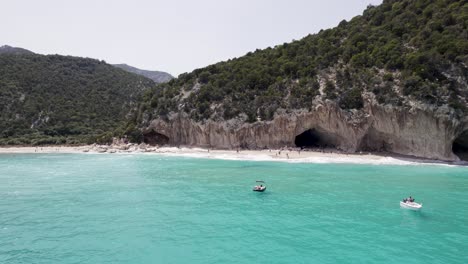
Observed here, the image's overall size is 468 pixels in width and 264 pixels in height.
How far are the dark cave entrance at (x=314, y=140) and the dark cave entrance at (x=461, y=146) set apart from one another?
17117mm

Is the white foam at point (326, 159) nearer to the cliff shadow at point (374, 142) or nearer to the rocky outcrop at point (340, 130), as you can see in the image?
the rocky outcrop at point (340, 130)

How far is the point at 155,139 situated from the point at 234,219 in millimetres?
53229

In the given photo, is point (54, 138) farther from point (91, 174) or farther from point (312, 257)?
point (312, 257)

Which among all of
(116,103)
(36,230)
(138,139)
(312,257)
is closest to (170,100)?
(138,139)

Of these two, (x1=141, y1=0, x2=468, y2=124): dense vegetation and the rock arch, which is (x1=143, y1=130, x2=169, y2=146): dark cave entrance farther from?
the rock arch

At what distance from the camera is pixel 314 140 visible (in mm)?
59656

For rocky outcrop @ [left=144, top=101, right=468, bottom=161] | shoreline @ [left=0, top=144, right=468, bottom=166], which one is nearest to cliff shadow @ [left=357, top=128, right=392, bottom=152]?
rocky outcrop @ [left=144, top=101, right=468, bottom=161]

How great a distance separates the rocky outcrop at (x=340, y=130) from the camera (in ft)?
137

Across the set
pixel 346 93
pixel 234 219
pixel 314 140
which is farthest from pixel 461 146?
pixel 234 219

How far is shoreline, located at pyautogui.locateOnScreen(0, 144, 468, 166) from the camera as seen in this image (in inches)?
1697

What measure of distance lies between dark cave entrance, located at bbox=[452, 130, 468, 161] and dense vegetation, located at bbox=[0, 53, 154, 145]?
203 ft

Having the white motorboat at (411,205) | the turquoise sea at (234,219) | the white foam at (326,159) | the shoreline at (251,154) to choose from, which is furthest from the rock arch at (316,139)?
the white motorboat at (411,205)

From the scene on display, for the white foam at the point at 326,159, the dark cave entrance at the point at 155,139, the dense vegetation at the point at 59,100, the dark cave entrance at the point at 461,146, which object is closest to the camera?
the white foam at the point at 326,159

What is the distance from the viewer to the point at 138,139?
67.5 meters
